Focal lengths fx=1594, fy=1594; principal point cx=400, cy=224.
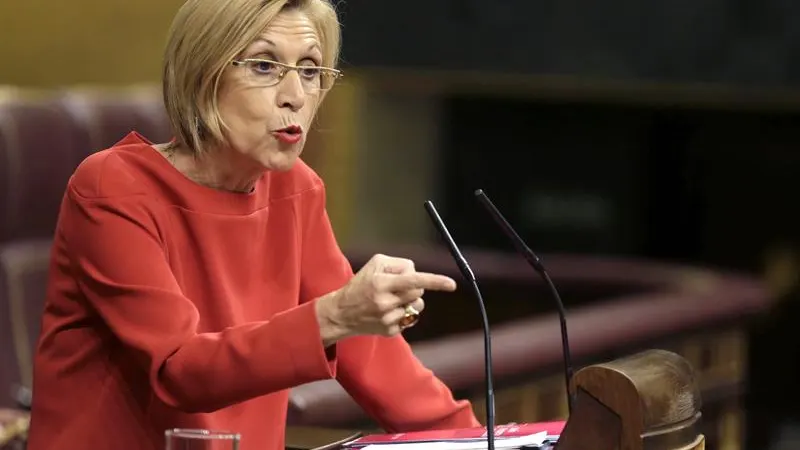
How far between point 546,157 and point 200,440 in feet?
15.7

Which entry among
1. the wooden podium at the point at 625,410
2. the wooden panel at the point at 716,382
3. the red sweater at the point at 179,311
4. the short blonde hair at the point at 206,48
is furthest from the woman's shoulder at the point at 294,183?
the wooden panel at the point at 716,382

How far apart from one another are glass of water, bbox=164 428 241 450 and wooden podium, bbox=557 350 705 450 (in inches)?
12.1

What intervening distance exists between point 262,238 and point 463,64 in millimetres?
3693

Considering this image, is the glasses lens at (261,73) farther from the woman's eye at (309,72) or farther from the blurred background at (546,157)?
the blurred background at (546,157)

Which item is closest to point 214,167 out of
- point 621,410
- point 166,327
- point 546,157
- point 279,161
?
point 279,161

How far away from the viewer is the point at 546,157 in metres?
6.05

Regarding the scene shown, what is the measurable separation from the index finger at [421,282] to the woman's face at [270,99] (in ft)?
0.82

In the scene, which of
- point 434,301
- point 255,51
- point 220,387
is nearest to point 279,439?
point 220,387

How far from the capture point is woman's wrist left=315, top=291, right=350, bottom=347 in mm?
1459

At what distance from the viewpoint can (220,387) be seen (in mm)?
1487

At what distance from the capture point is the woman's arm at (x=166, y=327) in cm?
147

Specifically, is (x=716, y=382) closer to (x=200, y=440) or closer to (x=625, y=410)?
(x=625, y=410)

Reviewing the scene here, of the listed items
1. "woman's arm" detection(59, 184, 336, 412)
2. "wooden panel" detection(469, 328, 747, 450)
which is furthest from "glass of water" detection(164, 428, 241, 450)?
"wooden panel" detection(469, 328, 747, 450)

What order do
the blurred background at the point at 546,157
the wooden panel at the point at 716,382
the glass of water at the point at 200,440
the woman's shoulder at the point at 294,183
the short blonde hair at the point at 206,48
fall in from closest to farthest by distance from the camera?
the glass of water at the point at 200,440 → the short blonde hair at the point at 206,48 → the woman's shoulder at the point at 294,183 → the wooden panel at the point at 716,382 → the blurred background at the point at 546,157
